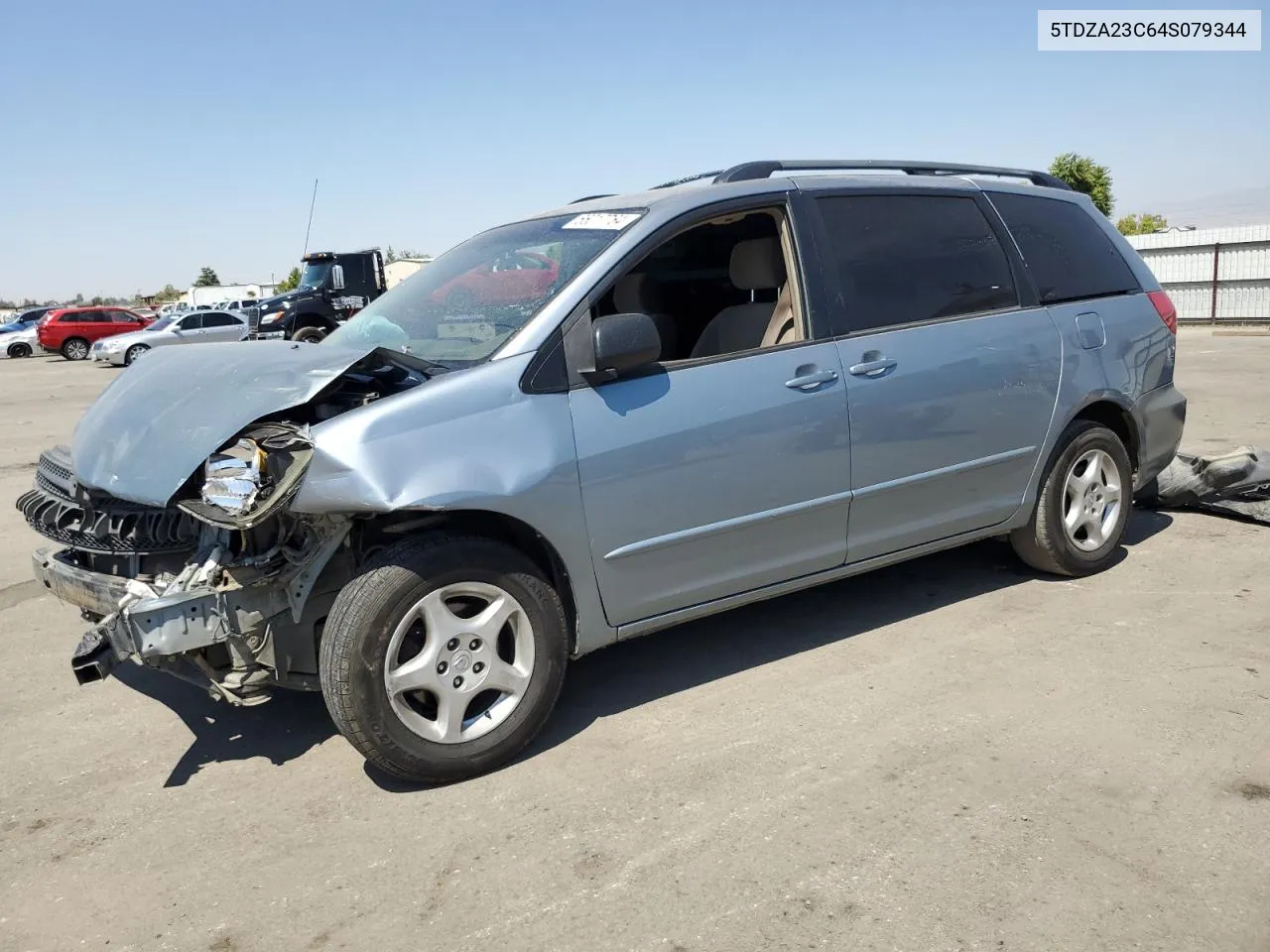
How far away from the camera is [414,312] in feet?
13.6

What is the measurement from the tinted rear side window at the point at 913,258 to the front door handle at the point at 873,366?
0.13m

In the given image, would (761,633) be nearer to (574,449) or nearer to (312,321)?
(574,449)

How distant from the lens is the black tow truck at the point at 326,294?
2166 centimetres

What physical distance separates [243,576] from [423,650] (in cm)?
59

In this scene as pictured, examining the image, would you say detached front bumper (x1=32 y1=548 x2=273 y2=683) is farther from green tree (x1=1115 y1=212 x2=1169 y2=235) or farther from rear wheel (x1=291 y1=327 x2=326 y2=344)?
green tree (x1=1115 y1=212 x2=1169 y2=235)

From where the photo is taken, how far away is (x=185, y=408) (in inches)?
130

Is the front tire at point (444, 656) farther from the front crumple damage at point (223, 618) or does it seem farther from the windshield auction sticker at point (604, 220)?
the windshield auction sticker at point (604, 220)

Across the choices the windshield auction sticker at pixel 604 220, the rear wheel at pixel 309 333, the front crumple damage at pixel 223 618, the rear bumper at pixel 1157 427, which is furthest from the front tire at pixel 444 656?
the rear wheel at pixel 309 333

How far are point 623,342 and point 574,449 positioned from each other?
0.39m

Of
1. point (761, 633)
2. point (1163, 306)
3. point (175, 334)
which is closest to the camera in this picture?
point (761, 633)

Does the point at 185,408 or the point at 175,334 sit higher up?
the point at 185,408

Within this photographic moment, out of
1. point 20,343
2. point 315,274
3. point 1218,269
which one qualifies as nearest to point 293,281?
point 20,343

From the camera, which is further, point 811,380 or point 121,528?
point 811,380

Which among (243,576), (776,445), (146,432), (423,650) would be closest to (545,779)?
(423,650)
